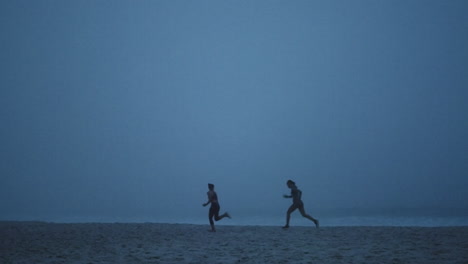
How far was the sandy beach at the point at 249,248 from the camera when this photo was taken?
7445 mm

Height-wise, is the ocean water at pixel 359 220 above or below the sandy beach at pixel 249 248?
above

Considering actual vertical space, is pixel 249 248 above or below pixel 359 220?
below

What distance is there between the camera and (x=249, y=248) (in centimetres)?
897

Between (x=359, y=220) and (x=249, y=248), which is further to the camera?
(x=359, y=220)

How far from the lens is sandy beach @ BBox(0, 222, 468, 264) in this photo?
7.45 m

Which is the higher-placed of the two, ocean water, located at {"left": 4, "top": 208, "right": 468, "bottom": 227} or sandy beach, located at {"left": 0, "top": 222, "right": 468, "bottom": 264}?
ocean water, located at {"left": 4, "top": 208, "right": 468, "bottom": 227}

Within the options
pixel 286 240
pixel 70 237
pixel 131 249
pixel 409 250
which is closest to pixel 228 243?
pixel 286 240

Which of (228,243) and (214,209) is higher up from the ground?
(214,209)

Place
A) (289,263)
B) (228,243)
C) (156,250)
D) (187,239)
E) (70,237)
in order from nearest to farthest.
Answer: (289,263) < (156,250) < (228,243) < (187,239) < (70,237)

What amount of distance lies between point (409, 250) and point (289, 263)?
10.1ft

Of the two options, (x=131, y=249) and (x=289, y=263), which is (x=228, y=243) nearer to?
(x=131, y=249)

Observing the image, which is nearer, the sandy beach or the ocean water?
the sandy beach

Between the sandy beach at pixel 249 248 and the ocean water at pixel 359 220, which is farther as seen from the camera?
the ocean water at pixel 359 220

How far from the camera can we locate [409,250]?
796 centimetres
